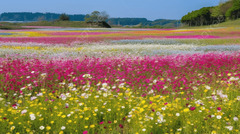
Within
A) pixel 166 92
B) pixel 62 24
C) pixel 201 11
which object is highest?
pixel 201 11

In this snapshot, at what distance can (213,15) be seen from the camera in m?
98.6

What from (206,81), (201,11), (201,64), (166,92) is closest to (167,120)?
(166,92)

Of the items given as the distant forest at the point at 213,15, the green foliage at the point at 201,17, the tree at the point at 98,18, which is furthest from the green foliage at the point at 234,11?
the tree at the point at 98,18

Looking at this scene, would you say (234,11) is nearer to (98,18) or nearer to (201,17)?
(201,17)

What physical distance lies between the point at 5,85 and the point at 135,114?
5.40 m

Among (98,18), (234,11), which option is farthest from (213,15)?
(98,18)

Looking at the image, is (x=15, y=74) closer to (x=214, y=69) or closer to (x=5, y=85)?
(x=5, y=85)

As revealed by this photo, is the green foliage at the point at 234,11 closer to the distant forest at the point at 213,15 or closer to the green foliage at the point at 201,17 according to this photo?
the distant forest at the point at 213,15

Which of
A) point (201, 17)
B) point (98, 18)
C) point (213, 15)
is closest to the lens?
point (98, 18)

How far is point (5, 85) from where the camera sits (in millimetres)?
8281

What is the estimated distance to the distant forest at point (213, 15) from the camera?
9650 centimetres

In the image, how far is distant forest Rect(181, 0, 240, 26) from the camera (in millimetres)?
96500

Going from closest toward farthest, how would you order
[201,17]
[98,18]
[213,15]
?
[98,18] < [213,15] < [201,17]

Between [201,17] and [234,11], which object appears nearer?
[234,11]
